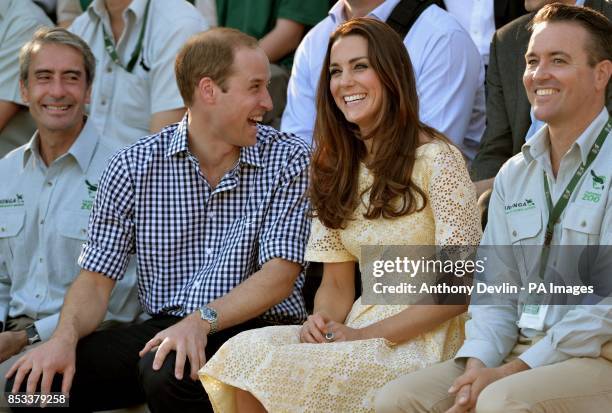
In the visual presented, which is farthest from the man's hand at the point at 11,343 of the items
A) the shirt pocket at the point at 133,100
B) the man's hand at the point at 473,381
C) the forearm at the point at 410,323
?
the man's hand at the point at 473,381

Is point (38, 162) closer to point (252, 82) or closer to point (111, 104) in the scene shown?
point (111, 104)

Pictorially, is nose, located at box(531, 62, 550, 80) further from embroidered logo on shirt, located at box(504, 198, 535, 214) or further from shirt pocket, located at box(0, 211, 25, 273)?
shirt pocket, located at box(0, 211, 25, 273)

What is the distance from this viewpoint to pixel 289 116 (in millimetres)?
5738

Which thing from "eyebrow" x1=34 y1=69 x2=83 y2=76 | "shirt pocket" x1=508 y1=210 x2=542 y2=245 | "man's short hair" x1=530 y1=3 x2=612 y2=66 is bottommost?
"shirt pocket" x1=508 y1=210 x2=542 y2=245

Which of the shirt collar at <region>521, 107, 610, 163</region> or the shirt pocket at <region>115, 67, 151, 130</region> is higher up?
the shirt collar at <region>521, 107, 610, 163</region>

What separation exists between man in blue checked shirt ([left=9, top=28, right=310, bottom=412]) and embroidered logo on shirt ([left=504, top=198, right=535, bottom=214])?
925 mm

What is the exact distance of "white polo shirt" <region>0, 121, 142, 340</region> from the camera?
5.09m

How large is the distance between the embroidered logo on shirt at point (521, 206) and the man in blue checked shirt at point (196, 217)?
92cm

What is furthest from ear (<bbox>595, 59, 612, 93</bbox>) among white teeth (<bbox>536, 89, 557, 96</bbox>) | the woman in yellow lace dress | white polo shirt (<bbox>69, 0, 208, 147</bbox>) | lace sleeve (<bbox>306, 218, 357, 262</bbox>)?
white polo shirt (<bbox>69, 0, 208, 147</bbox>)

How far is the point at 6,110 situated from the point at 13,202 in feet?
4.07

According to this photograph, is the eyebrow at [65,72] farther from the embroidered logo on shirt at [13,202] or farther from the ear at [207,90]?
the ear at [207,90]

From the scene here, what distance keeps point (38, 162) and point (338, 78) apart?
167 cm

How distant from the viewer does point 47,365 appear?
4355 millimetres

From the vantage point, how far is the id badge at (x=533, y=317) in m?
3.71
